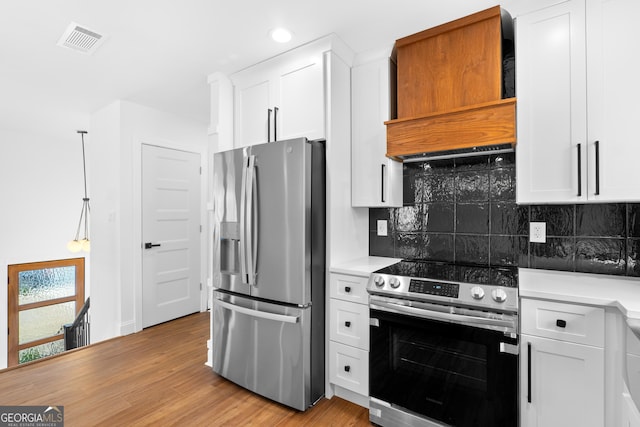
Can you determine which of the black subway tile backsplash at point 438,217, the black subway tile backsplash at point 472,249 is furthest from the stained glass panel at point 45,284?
the black subway tile backsplash at point 472,249

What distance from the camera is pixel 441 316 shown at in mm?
1711

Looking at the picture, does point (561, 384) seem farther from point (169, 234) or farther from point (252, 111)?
point (169, 234)

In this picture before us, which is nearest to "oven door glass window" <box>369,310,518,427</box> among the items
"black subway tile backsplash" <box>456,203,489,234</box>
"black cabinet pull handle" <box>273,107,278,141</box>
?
"black subway tile backsplash" <box>456,203,489,234</box>

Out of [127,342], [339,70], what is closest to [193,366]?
[127,342]

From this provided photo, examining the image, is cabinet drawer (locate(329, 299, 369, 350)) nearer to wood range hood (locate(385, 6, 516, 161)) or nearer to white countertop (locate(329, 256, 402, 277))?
white countertop (locate(329, 256, 402, 277))

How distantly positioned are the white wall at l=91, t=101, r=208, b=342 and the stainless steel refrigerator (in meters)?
1.71

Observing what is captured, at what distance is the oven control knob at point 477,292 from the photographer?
1.64 meters

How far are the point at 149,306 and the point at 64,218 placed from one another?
2848 mm

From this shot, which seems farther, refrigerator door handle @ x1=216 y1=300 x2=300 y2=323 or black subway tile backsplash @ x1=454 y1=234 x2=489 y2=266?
black subway tile backsplash @ x1=454 y1=234 x2=489 y2=266

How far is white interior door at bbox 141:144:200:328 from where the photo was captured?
3686 millimetres

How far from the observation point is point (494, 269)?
2111mm

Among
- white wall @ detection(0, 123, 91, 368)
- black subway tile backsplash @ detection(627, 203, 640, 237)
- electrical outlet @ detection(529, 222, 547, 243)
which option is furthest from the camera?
white wall @ detection(0, 123, 91, 368)

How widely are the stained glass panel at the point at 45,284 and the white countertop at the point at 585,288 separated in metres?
6.25

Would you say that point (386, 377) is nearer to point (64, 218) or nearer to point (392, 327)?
point (392, 327)
